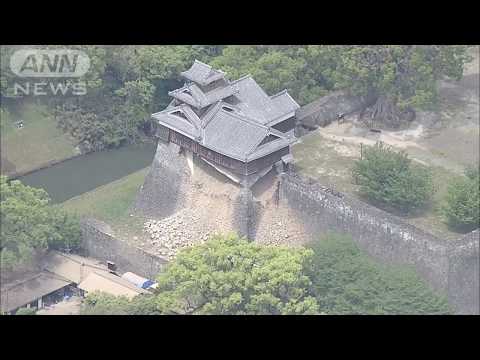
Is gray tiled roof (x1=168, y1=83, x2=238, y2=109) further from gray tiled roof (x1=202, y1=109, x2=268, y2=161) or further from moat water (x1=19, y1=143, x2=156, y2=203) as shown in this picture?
moat water (x1=19, y1=143, x2=156, y2=203)

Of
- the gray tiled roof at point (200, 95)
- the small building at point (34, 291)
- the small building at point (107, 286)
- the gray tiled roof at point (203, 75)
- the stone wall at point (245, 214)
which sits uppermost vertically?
the gray tiled roof at point (203, 75)

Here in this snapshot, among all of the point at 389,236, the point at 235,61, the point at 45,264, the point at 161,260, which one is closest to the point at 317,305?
the point at 389,236

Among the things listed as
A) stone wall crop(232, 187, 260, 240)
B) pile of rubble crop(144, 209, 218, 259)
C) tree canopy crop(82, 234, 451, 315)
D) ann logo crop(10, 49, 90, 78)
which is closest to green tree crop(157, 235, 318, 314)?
tree canopy crop(82, 234, 451, 315)

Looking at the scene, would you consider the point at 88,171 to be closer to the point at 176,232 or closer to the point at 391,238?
the point at 176,232

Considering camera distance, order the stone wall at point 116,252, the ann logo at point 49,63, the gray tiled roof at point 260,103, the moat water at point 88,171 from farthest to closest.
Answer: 1. the ann logo at point 49,63
2. the moat water at point 88,171
3. the gray tiled roof at point 260,103
4. the stone wall at point 116,252

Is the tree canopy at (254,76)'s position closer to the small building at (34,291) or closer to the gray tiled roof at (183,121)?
the gray tiled roof at (183,121)

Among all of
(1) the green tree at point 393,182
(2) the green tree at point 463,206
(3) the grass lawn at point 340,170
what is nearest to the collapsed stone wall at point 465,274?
(2) the green tree at point 463,206

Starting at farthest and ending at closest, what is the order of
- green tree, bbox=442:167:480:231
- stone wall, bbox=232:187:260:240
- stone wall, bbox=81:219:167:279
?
1. stone wall, bbox=232:187:260:240
2. stone wall, bbox=81:219:167:279
3. green tree, bbox=442:167:480:231

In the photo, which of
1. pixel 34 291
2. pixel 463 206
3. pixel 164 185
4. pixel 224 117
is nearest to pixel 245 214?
pixel 224 117
